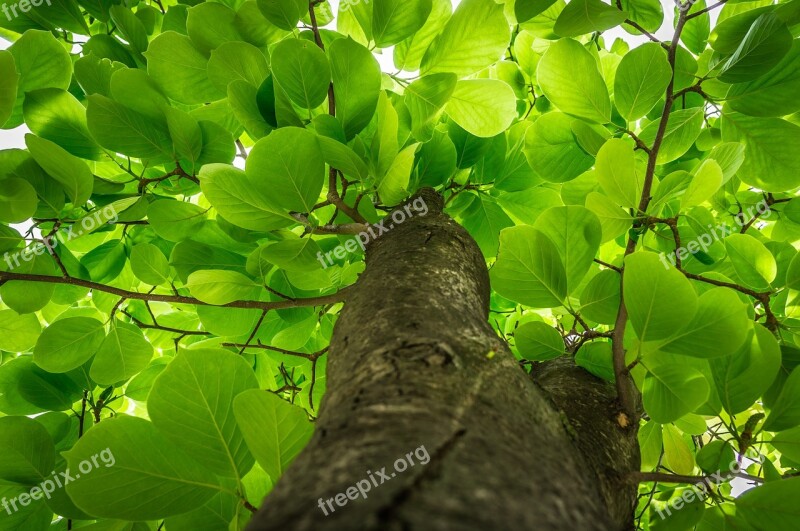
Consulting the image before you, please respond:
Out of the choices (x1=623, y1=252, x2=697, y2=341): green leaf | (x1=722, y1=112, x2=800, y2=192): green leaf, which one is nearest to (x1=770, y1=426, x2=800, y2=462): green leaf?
(x1=623, y1=252, x2=697, y2=341): green leaf

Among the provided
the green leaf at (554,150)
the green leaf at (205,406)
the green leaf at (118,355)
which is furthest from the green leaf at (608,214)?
the green leaf at (118,355)

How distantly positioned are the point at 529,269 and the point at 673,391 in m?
0.27

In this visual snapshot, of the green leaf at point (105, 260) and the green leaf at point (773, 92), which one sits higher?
the green leaf at point (773, 92)

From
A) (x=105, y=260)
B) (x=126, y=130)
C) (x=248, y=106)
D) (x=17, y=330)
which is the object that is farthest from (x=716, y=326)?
(x=17, y=330)

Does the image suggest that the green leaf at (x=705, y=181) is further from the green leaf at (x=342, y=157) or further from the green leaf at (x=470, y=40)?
the green leaf at (x=342, y=157)

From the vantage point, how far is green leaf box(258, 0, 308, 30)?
0.96m

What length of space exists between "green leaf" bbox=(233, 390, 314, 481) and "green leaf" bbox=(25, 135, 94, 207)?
2.10 ft

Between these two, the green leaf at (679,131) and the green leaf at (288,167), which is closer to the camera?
the green leaf at (288,167)

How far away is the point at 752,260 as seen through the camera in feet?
3.43

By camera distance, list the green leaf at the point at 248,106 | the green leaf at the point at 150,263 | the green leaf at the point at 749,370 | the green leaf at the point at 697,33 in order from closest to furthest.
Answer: the green leaf at the point at 749,370 < the green leaf at the point at 248,106 < the green leaf at the point at 150,263 < the green leaf at the point at 697,33

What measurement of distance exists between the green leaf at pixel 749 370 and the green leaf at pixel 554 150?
517mm

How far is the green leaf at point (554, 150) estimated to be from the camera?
1.08m

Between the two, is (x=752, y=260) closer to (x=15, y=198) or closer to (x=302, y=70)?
(x=302, y=70)

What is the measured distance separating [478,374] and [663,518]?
2.10 feet
